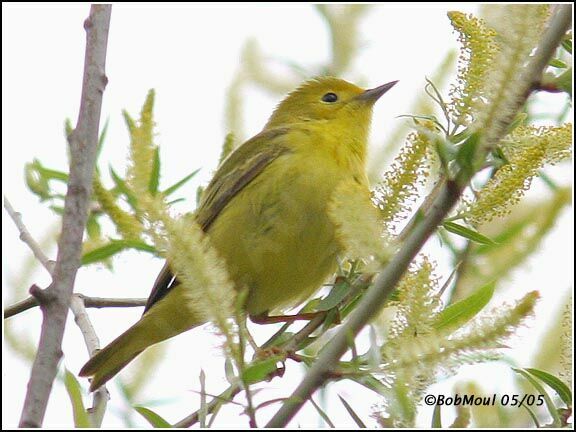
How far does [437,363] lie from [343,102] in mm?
3549

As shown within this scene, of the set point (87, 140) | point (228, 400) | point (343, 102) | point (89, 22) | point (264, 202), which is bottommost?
point (228, 400)

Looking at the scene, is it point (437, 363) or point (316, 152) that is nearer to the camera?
point (437, 363)

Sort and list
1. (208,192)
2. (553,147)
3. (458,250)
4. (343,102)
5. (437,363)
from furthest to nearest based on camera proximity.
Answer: (343,102) → (208,192) → (458,250) → (553,147) → (437,363)

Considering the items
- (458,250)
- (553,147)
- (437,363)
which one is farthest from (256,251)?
(437,363)

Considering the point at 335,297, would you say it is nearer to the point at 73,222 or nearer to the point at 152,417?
the point at 152,417

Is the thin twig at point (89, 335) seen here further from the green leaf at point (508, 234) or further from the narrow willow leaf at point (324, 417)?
the green leaf at point (508, 234)

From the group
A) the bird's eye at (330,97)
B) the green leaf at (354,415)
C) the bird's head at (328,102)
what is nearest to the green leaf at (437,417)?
the green leaf at (354,415)

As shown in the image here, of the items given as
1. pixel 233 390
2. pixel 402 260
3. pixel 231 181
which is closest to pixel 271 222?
pixel 231 181

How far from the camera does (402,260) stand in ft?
6.33

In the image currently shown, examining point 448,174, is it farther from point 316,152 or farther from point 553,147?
point 316,152

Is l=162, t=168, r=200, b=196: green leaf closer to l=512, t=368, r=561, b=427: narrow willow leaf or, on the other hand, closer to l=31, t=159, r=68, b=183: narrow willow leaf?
l=31, t=159, r=68, b=183: narrow willow leaf

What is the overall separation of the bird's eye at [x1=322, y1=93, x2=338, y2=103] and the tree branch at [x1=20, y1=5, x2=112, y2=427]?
2669 mm

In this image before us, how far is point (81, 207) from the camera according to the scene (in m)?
2.48

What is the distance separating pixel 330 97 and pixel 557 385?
10.1ft
